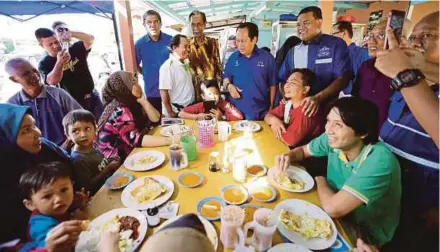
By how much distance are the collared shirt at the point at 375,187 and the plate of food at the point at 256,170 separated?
493mm

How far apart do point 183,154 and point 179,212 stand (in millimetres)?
496

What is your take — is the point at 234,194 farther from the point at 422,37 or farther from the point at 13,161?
the point at 422,37

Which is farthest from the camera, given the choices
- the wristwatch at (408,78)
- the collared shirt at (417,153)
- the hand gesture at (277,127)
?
the hand gesture at (277,127)

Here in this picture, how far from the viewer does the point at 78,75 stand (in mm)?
3111

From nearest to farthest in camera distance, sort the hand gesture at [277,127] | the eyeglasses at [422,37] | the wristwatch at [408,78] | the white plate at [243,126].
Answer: the wristwatch at [408,78] → the eyeglasses at [422,37] → the hand gesture at [277,127] → the white plate at [243,126]

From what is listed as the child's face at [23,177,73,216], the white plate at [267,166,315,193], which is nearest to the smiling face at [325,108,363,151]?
the white plate at [267,166,315,193]

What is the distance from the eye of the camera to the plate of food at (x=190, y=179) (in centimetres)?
143

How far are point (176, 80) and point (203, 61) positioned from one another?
2.04 ft

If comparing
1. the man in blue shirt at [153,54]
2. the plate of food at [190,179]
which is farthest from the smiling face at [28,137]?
the man in blue shirt at [153,54]

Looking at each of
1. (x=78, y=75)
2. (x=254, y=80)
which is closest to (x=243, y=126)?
(x=254, y=80)

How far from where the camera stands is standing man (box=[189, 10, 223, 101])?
3.11m

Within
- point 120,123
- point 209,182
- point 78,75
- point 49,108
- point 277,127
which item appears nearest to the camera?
point 209,182

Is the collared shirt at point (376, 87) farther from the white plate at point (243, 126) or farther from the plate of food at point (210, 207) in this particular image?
the plate of food at point (210, 207)

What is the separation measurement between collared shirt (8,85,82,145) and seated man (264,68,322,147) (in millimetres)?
2265
